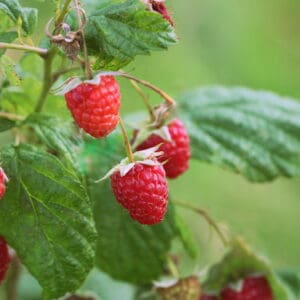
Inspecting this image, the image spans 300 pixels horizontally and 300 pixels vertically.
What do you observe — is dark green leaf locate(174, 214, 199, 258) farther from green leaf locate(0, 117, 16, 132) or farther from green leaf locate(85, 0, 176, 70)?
green leaf locate(85, 0, 176, 70)

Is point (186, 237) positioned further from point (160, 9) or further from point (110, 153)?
point (160, 9)

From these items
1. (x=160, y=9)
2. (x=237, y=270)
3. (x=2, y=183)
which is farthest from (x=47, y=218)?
(x=237, y=270)

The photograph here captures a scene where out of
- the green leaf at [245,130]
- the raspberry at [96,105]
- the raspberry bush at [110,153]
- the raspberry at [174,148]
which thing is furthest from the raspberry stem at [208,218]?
the raspberry at [96,105]

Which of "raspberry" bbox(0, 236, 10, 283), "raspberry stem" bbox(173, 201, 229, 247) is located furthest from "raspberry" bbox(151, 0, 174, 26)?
"raspberry stem" bbox(173, 201, 229, 247)

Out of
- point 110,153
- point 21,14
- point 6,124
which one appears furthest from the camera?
point 110,153

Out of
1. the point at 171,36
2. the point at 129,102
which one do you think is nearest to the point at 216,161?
the point at 171,36

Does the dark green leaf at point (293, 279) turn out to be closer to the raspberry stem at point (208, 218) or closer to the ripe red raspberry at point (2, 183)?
the raspberry stem at point (208, 218)
